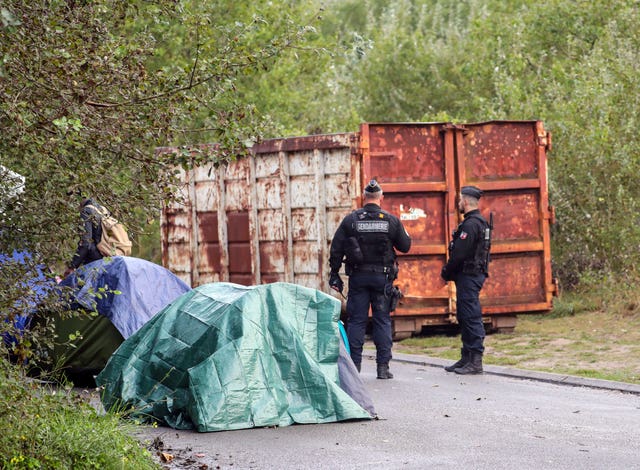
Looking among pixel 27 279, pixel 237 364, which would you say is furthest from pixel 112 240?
pixel 27 279

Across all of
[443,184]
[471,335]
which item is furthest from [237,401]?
[443,184]

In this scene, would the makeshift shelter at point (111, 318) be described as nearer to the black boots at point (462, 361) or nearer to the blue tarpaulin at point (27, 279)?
the black boots at point (462, 361)

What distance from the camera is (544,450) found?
7.10 meters

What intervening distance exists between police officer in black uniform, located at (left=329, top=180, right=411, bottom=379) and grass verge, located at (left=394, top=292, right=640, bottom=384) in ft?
5.98

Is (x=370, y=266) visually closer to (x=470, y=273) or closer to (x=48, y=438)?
(x=470, y=273)

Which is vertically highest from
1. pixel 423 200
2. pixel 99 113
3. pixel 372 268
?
pixel 99 113

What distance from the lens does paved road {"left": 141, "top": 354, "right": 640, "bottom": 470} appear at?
6.75 metres

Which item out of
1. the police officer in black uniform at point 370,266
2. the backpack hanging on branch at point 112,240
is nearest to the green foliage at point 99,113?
the backpack hanging on branch at point 112,240

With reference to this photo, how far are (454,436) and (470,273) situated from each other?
4.14 meters

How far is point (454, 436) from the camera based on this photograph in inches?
301

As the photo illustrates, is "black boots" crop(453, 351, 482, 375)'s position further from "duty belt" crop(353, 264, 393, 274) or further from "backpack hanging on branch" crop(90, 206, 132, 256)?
"backpack hanging on branch" crop(90, 206, 132, 256)

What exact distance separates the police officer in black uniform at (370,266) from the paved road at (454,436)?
88 cm

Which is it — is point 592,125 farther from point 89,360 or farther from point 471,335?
point 89,360

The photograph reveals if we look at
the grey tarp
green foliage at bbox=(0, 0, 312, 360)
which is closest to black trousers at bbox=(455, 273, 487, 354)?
the grey tarp
